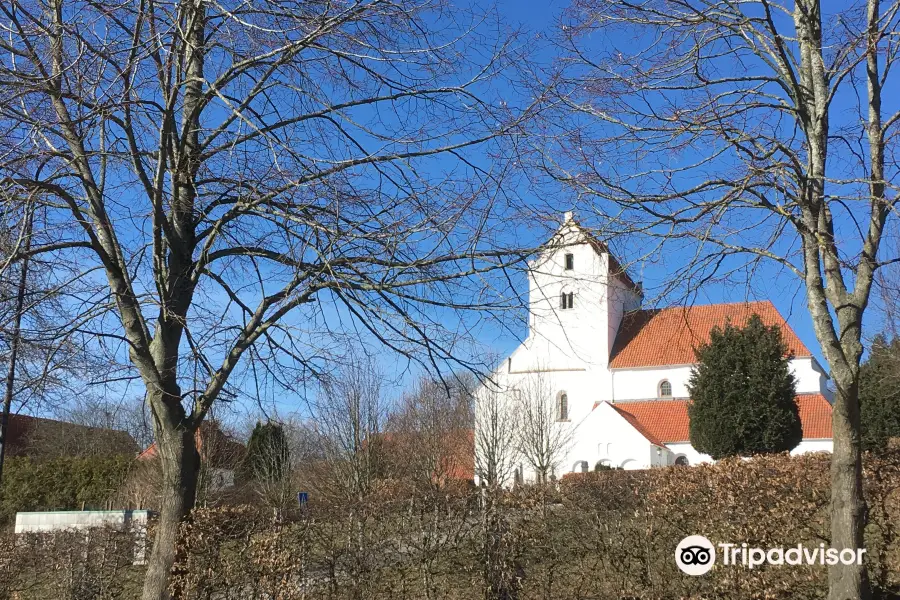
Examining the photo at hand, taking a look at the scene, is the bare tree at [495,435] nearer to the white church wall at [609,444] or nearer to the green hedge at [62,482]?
the white church wall at [609,444]

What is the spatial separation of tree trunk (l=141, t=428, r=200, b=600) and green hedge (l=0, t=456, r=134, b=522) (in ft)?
68.8

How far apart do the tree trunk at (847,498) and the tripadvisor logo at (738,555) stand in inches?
6.7

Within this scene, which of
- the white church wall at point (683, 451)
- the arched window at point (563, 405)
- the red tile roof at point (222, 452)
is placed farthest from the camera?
the arched window at point (563, 405)

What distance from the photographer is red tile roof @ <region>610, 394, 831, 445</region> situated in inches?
1416

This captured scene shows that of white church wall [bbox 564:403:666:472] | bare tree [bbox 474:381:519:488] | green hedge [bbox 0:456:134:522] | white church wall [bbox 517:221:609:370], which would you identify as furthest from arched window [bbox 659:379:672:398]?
white church wall [bbox 517:221:609:370]

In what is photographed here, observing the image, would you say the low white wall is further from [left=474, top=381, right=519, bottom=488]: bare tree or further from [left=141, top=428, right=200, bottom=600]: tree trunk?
[left=474, top=381, right=519, bottom=488]: bare tree

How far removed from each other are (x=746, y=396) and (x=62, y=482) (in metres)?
24.8

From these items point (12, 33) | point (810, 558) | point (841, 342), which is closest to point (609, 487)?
point (810, 558)

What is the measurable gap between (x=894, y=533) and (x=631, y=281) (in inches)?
133

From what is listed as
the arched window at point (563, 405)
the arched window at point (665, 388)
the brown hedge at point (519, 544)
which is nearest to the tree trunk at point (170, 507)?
the brown hedge at point (519, 544)

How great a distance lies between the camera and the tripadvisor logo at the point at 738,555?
19.7 feet

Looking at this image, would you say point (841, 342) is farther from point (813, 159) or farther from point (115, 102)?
point (115, 102)

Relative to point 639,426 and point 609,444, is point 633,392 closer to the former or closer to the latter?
point 639,426

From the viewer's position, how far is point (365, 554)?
6090mm
